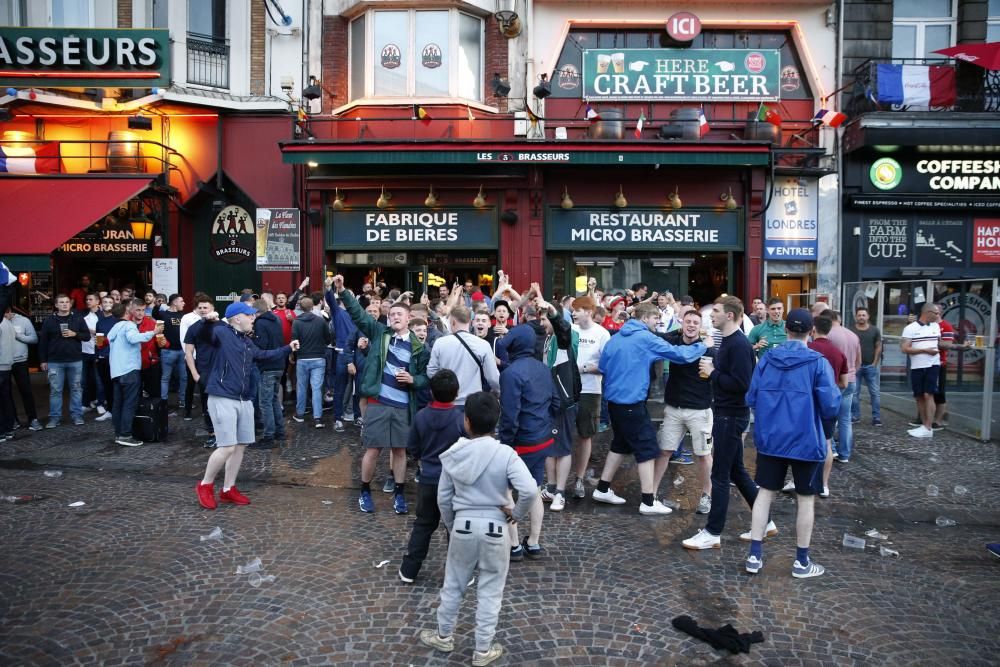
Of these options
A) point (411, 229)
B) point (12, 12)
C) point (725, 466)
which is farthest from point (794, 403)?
point (12, 12)

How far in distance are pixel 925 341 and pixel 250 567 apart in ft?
30.9

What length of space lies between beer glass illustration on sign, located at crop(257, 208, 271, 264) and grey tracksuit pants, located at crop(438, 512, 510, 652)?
12.1 meters

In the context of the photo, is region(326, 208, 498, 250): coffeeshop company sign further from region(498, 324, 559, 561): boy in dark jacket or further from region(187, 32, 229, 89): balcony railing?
region(498, 324, 559, 561): boy in dark jacket

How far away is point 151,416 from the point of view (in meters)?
8.72

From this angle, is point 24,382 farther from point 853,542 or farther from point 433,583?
point 853,542

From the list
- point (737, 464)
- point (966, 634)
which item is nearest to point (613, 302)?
point (737, 464)

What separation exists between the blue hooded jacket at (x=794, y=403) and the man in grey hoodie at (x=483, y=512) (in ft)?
7.06

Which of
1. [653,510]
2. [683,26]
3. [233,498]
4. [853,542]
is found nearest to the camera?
[853,542]

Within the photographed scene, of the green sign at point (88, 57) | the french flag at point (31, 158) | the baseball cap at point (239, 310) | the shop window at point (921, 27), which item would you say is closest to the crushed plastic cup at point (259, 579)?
the baseball cap at point (239, 310)

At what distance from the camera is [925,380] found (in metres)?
9.52

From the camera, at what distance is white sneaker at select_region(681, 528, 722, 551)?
5.27 metres

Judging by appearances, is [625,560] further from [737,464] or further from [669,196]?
[669,196]

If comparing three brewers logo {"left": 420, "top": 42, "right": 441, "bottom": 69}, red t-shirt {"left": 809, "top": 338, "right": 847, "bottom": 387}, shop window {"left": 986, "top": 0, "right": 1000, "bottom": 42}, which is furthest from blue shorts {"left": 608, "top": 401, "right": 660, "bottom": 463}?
shop window {"left": 986, "top": 0, "right": 1000, "bottom": 42}

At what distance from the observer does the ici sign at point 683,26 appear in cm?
1447
